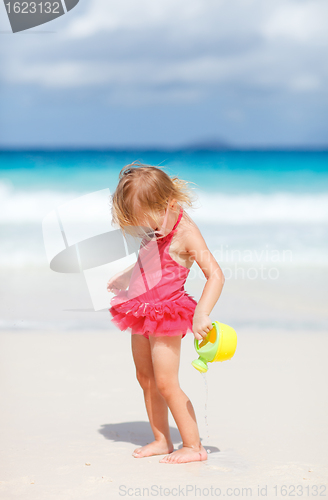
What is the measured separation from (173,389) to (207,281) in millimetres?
335

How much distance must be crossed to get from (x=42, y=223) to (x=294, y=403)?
14.0 feet

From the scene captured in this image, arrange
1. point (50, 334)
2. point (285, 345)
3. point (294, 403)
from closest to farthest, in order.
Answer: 1. point (294, 403)
2. point (285, 345)
3. point (50, 334)

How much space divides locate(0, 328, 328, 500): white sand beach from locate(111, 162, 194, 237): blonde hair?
717mm

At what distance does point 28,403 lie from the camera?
1.97m

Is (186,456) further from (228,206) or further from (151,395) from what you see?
(228,206)

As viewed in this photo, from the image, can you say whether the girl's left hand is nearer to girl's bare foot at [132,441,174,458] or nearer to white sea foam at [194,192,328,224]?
girl's bare foot at [132,441,174,458]

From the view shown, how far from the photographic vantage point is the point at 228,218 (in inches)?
230

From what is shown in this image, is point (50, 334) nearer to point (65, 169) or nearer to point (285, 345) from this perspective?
point (285, 345)

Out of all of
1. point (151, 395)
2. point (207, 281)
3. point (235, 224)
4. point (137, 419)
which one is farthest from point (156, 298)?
point (235, 224)

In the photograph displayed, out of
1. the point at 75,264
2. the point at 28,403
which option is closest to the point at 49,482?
the point at 28,403

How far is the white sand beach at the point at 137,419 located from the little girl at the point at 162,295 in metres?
0.14

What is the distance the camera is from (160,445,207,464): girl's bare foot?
144 centimetres

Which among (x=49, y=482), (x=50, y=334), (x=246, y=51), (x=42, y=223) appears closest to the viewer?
(x=49, y=482)

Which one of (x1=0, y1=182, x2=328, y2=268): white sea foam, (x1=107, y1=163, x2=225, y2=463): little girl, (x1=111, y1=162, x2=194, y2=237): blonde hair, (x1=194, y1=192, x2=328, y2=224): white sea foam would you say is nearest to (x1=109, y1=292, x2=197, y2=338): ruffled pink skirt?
(x1=107, y1=163, x2=225, y2=463): little girl
